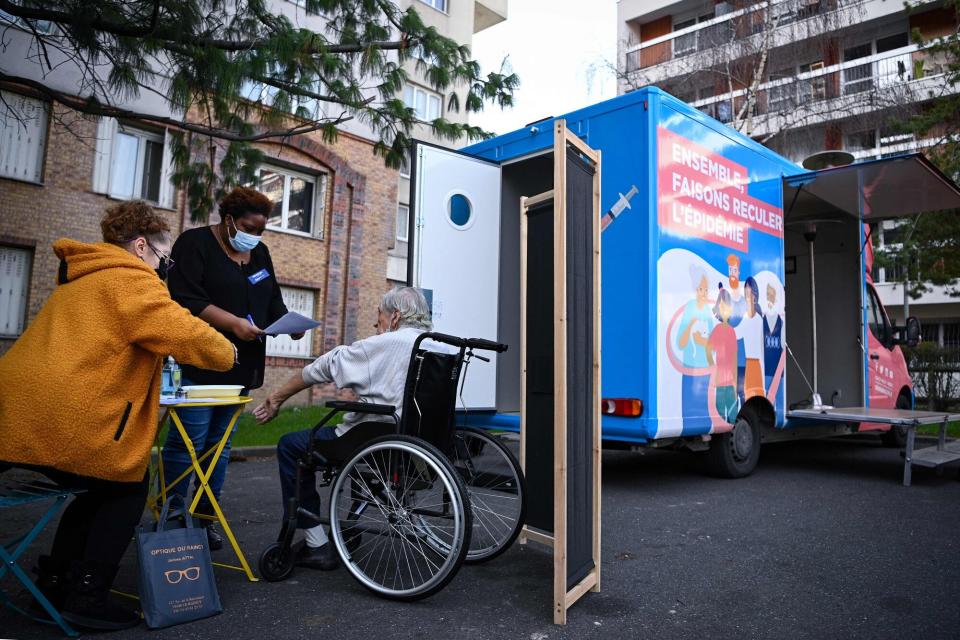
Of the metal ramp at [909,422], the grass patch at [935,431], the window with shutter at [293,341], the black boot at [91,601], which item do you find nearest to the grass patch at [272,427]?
the window with shutter at [293,341]

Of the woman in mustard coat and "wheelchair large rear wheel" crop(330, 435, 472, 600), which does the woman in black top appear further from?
"wheelchair large rear wheel" crop(330, 435, 472, 600)

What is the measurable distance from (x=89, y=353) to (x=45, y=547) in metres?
1.90

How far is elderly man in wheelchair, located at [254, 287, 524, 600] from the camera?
121 inches

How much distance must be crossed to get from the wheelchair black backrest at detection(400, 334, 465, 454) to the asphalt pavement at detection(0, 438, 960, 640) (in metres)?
0.73

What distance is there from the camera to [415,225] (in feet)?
16.8

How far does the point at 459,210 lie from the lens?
5.47 meters

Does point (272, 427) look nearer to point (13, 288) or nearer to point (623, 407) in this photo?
point (13, 288)

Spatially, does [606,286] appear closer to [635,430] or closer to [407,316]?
[635,430]

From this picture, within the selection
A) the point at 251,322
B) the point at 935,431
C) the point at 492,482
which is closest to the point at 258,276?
the point at 251,322

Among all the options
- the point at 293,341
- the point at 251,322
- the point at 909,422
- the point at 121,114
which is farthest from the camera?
the point at 293,341

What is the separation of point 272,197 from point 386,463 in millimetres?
14045

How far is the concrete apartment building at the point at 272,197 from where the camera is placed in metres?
11.9

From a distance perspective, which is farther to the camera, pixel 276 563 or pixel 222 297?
pixel 222 297

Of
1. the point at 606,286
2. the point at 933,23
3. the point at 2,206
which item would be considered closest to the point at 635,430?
the point at 606,286
